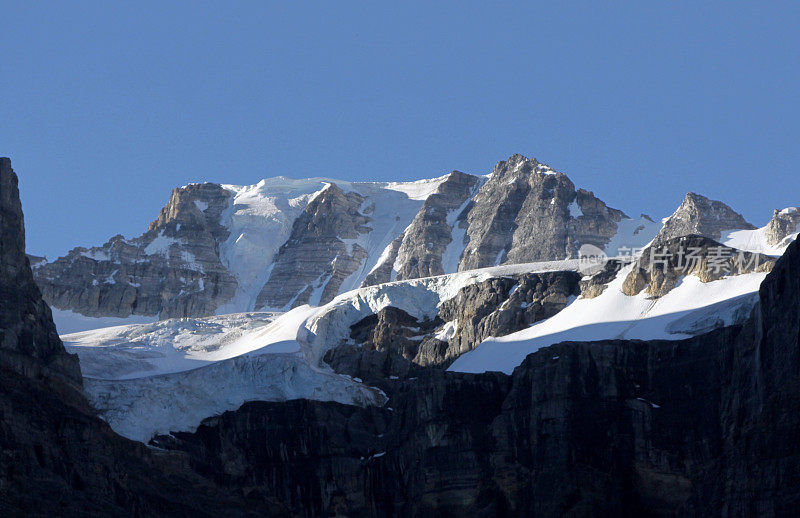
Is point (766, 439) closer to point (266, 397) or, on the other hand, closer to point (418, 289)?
point (266, 397)

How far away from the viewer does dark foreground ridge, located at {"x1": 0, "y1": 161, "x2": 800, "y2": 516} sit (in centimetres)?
13712

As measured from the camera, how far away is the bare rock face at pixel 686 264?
17088 centimetres

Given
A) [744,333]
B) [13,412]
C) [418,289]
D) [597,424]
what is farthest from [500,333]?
[13,412]

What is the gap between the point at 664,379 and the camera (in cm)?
14738

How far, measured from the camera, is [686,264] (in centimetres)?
17362

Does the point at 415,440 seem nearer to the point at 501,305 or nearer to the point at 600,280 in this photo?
the point at 501,305

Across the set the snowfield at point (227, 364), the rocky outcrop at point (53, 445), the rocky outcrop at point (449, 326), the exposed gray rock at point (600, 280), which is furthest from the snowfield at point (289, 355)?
the rocky outcrop at point (53, 445)

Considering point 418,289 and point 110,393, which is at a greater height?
point 418,289

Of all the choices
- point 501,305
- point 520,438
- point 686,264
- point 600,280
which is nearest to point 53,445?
point 520,438

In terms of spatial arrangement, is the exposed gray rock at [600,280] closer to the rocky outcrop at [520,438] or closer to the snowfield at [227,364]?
the snowfield at [227,364]

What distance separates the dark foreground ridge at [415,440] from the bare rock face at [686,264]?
22125 millimetres

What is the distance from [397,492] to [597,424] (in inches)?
765

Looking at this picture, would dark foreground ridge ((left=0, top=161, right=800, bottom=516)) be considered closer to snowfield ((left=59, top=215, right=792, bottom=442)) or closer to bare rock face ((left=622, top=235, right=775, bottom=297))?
snowfield ((left=59, top=215, right=792, bottom=442))

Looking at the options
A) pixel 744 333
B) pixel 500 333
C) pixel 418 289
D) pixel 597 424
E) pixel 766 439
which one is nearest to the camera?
pixel 766 439
